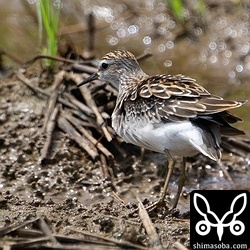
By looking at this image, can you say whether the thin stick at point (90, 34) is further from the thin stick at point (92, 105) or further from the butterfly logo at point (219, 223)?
the butterfly logo at point (219, 223)

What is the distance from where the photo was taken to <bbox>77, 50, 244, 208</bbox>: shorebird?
6.00 m

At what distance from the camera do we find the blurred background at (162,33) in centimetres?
989

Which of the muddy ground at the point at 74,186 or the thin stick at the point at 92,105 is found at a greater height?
the thin stick at the point at 92,105

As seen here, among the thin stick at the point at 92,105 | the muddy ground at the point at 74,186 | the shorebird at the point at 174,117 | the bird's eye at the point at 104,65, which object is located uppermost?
the bird's eye at the point at 104,65

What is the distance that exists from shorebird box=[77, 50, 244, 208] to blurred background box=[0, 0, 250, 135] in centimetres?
301

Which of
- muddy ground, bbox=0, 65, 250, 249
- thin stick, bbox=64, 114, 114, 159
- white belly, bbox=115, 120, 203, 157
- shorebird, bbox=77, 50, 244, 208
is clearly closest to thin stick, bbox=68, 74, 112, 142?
thin stick, bbox=64, 114, 114, 159

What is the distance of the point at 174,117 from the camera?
6105mm

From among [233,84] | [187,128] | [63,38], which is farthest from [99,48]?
[187,128]

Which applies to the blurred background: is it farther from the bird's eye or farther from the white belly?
the white belly

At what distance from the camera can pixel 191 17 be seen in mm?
10664

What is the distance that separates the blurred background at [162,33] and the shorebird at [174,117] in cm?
301

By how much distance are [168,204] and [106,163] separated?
769mm

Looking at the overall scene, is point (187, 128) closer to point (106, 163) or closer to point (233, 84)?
point (106, 163)

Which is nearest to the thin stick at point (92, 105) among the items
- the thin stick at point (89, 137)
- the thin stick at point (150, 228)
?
the thin stick at point (89, 137)
